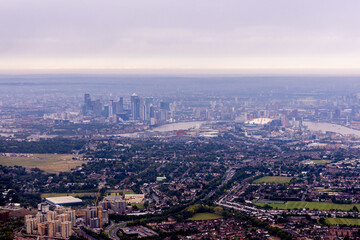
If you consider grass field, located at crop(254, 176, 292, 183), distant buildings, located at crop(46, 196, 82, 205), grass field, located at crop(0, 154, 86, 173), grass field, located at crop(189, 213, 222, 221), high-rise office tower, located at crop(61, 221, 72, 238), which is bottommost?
grass field, located at crop(254, 176, 292, 183)

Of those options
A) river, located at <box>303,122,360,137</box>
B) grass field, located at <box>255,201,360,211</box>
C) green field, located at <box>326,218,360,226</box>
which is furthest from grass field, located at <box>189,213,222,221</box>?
river, located at <box>303,122,360,137</box>

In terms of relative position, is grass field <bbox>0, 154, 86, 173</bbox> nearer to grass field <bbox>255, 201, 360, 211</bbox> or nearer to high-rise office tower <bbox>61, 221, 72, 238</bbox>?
high-rise office tower <bbox>61, 221, 72, 238</bbox>

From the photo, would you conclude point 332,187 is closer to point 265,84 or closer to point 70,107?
point 70,107

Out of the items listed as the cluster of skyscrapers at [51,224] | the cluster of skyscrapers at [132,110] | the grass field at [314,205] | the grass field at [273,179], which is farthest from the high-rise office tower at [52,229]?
the cluster of skyscrapers at [132,110]

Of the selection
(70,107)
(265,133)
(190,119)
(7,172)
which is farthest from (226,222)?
(70,107)

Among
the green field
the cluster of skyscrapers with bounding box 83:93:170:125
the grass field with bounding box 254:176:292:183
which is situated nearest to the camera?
the green field

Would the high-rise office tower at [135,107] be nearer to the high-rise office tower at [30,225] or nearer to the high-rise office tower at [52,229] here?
the high-rise office tower at [30,225]

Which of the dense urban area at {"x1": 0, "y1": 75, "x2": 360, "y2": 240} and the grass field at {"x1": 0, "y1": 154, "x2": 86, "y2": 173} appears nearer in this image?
the dense urban area at {"x1": 0, "y1": 75, "x2": 360, "y2": 240}

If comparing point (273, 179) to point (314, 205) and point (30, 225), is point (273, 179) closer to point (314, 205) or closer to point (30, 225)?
point (314, 205)

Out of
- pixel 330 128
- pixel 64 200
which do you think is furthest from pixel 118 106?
pixel 64 200
